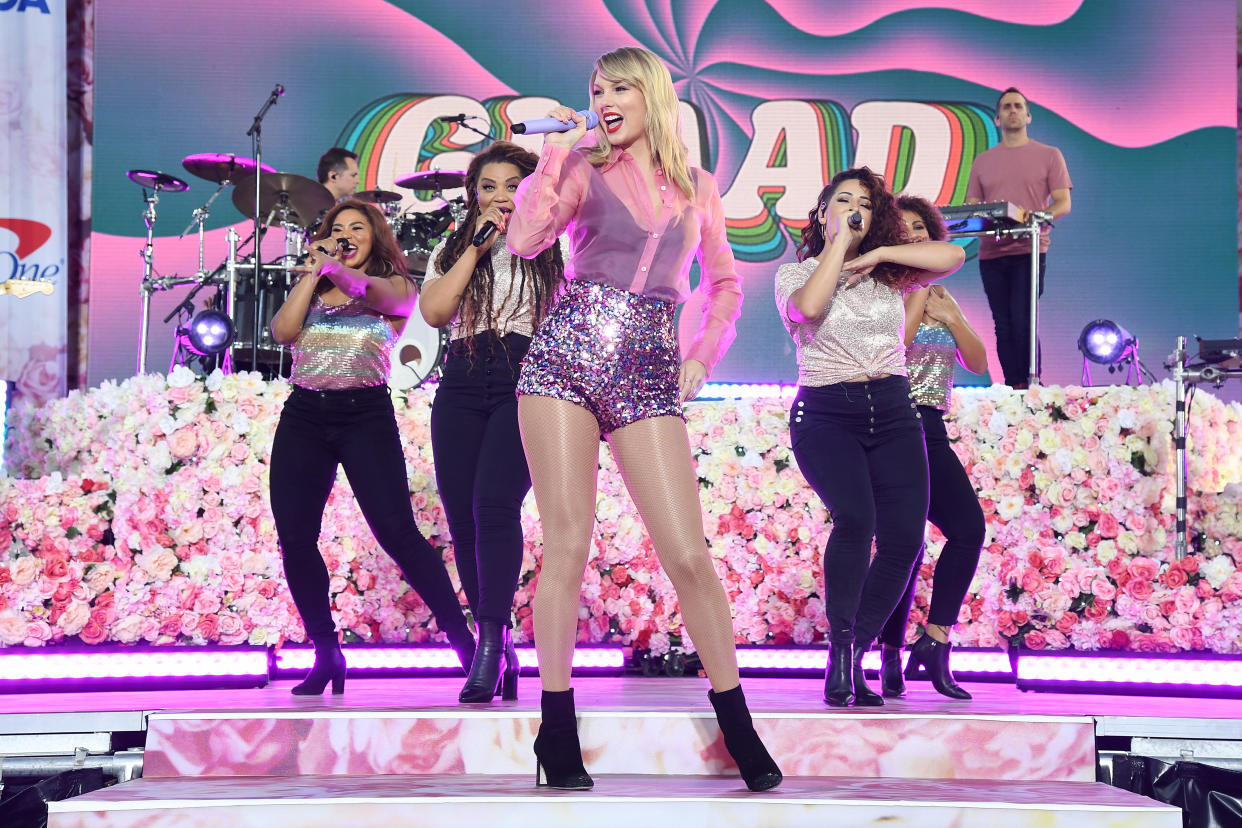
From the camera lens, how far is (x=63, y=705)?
10.6 ft

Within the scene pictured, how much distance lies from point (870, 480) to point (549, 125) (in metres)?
1.46

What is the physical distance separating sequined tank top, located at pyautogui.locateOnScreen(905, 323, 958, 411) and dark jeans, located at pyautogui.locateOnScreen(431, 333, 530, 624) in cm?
135

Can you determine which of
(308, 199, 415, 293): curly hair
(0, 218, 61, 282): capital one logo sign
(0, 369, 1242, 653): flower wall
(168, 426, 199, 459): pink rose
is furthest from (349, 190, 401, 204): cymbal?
(308, 199, 415, 293): curly hair

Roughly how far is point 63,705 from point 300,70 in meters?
5.46

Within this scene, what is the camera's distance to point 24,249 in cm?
690

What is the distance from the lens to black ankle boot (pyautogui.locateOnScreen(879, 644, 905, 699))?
139 inches

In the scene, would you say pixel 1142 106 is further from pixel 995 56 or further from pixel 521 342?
pixel 521 342

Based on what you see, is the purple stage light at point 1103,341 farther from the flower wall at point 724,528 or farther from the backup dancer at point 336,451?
the backup dancer at point 336,451

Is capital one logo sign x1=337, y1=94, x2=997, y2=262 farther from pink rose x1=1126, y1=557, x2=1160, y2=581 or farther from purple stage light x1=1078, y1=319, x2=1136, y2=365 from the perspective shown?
pink rose x1=1126, y1=557, x2=1160, y2=581

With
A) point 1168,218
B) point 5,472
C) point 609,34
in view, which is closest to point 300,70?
point 609,34

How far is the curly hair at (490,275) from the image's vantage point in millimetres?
3309

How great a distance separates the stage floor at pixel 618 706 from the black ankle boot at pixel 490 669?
5 cm

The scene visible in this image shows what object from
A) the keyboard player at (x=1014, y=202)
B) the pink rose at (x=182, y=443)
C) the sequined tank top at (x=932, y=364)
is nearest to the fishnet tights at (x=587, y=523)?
the sequined tank top at (x=932, y=364)

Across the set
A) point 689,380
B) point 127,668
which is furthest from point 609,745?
point 127,668
